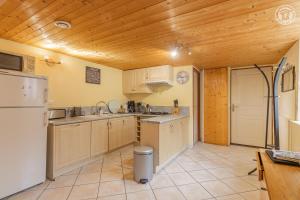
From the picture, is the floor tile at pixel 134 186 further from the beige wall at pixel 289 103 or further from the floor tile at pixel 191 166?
the beige wall at pixel 289 103

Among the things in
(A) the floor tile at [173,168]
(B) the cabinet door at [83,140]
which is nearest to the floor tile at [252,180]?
(A) the floor tile at [173,168]

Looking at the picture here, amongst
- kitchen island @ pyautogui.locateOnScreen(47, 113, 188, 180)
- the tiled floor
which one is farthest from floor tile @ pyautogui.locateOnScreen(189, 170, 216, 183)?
kitchen island @ pyautogui.locateOnScreen(47, 113, 188, 180)

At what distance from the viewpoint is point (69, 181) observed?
2447mm

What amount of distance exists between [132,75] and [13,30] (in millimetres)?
2904

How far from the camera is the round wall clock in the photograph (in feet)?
14.0

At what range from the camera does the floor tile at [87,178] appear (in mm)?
2422

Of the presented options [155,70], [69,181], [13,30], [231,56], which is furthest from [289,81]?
[13,30]

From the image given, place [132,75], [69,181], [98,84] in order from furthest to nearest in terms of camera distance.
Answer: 1. [132,75]
2. [98,84]
3. [69,181]

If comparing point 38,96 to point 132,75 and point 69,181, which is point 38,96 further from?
point 132,75

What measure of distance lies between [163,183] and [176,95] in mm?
2453

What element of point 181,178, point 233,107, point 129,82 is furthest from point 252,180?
point 129,82

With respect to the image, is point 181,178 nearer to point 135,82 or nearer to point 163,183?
point 163,183

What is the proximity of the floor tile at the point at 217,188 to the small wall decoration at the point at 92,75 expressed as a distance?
3214 mm

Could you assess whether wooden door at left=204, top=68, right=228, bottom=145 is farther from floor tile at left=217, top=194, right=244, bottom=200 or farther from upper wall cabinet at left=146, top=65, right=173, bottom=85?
floor tile at left=217, top=194, right=244, bottom=200
